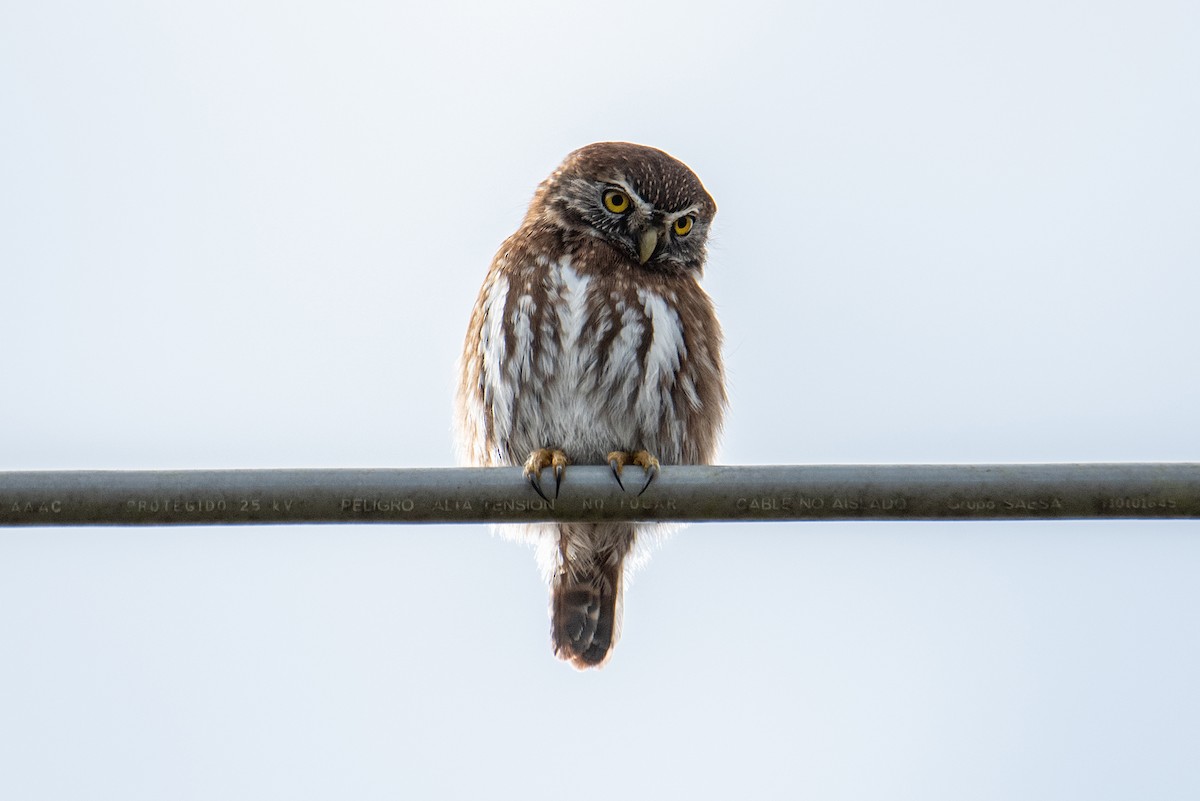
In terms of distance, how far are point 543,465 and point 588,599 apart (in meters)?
1.52

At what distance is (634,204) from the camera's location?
5730 mm

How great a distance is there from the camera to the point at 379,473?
311 centimetres

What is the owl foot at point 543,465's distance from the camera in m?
3.24

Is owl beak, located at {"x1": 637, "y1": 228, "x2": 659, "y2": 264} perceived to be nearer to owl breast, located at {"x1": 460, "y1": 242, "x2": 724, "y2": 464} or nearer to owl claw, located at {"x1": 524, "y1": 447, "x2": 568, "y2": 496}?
owl breast, located at {"x1": 460, "y1": 242, "x2": 724, "y2": 464}

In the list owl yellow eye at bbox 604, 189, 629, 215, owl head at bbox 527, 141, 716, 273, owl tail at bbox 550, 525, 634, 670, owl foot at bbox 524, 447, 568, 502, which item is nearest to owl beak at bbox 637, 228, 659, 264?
owl head at bbox 527, 141, 716, 273

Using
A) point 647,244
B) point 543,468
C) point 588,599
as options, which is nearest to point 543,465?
point 543,468

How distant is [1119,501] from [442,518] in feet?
4.86

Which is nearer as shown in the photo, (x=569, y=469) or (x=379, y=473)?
(x=379, y=473)

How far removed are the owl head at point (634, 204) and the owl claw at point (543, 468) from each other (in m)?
0.98

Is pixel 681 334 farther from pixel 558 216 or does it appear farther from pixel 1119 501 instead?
pixel 1119 501

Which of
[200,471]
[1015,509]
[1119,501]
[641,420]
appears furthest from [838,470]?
[641,420]

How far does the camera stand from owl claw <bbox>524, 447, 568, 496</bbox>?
3238 millimetres

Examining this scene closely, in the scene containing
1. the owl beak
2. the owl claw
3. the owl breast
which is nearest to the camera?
the owl claw

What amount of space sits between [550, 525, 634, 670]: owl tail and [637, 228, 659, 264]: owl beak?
116cm
